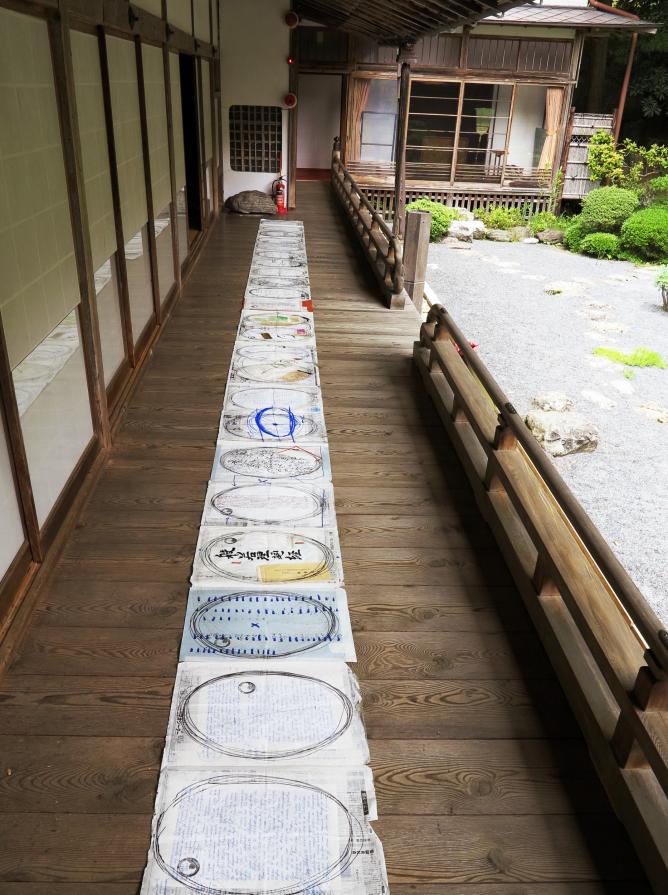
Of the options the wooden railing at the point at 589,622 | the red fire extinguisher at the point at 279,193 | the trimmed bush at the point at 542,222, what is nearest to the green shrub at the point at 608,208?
the trimmed bush at the point at 542,222

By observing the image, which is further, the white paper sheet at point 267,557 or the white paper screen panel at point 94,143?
the white paper screen panel at point 94,143

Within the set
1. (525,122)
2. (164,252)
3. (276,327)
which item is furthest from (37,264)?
(525,122)

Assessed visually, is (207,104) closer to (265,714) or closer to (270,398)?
(270,398)

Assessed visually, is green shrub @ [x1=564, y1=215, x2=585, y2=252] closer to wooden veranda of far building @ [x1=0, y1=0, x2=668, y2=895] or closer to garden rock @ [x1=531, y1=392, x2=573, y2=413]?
garden rock @ [x1=531, y1=392, x2=573, y2=413]

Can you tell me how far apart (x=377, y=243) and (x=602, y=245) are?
9.20 metres

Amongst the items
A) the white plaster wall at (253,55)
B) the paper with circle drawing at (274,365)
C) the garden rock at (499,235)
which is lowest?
the garden rock at (499,235)

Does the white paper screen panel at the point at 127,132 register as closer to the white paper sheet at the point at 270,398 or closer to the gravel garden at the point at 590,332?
the white paper sheet at the point at 270,398

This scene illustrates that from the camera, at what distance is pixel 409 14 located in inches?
279

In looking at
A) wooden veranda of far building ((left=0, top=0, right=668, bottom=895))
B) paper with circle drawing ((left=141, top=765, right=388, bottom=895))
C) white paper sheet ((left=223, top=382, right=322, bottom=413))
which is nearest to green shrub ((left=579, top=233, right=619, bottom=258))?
wooden veranda of far building ((left=0, top=0, right=668, bottom=895))

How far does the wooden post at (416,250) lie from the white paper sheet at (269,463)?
380 centimetres

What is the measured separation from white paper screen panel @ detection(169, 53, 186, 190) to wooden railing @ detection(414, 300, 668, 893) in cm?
443

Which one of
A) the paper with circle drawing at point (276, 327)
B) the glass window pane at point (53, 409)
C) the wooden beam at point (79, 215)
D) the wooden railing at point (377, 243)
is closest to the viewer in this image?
the glass window pane at point (53, 409)

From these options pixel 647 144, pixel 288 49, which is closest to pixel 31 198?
pixel 288 49

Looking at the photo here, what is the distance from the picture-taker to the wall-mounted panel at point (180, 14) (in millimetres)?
6500
